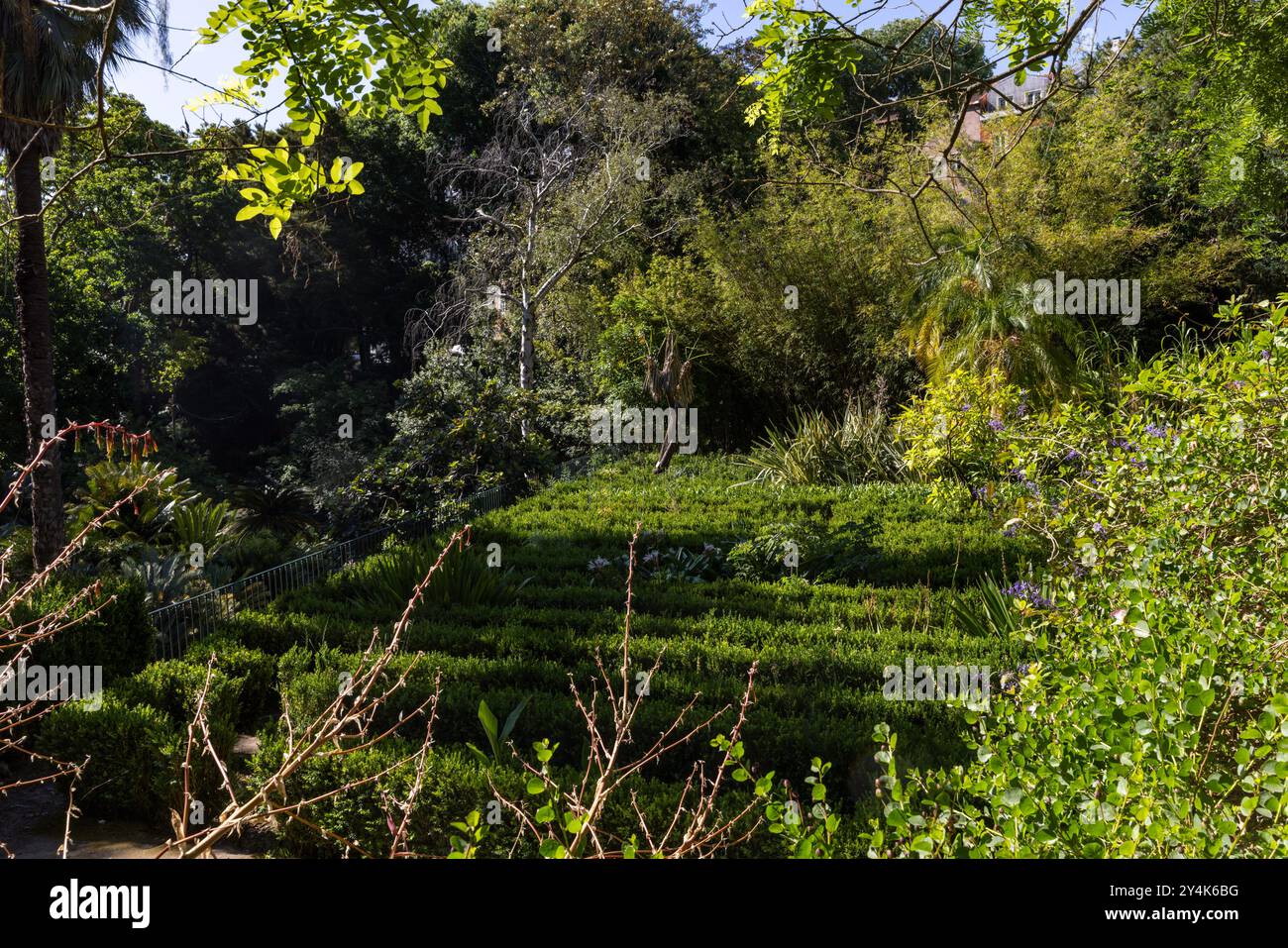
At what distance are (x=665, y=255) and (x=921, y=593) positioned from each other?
10.4 meters

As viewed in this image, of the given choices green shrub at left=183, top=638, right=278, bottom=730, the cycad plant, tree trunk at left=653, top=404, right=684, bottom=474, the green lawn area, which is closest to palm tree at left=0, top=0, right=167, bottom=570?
the cycad plant

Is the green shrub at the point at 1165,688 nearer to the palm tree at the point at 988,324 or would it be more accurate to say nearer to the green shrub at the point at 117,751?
the green shrub at the point at 117,751

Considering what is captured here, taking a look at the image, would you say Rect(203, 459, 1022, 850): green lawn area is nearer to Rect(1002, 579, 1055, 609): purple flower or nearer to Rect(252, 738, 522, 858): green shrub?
Rect(252, 738, 522, 858): green shrub

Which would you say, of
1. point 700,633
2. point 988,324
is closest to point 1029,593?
point 700,633

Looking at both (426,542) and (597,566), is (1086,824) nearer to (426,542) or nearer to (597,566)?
(597,566)

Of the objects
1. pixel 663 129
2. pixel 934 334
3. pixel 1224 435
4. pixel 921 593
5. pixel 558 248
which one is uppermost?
pixel 663 129

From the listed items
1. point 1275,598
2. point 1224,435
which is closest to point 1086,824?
point 1275,598

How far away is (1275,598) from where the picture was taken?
2527 millimetres

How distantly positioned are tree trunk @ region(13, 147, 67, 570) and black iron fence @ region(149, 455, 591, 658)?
243cm

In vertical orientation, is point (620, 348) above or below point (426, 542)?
above

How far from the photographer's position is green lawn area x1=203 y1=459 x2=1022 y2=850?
4.01 m

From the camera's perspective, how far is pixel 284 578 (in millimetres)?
7285

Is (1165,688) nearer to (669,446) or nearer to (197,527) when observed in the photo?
(669,446)

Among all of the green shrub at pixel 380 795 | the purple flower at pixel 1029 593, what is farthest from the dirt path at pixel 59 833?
the purple flower at pixel 1029 593
